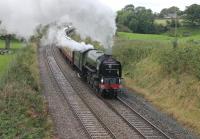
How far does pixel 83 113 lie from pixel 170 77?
10.4 m

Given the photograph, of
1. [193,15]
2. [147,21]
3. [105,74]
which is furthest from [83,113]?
[193,15]

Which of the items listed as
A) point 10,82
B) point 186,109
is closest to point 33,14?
point 10,82

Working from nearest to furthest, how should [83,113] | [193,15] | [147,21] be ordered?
[83,113]
[193,15]
[147,21]

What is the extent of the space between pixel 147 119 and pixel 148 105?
4.46 m

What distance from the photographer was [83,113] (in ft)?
90.2

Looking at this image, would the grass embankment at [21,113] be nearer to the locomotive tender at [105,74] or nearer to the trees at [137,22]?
the locomotive tender at [105,74]

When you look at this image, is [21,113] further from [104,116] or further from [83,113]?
[104,116]

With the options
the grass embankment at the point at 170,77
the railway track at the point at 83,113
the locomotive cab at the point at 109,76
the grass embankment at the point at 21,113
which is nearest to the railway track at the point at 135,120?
the locomotive cab at the point at 109,76

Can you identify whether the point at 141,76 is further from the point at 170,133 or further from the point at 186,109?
the point at 170,133

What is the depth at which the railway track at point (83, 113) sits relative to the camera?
2274 cm

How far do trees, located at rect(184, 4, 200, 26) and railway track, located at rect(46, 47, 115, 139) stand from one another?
54184 mm

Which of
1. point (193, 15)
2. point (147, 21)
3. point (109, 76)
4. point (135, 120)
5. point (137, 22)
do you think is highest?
point (193, 15)

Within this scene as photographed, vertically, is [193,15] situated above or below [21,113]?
above

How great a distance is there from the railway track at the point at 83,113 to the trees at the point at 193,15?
54.2 m
